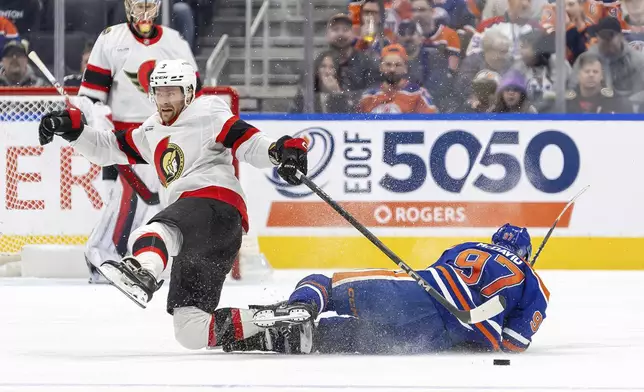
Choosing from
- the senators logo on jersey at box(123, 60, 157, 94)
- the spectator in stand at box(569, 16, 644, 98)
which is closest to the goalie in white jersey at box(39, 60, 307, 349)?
the senators logo on jersey at box(123, 60, 157, 94)

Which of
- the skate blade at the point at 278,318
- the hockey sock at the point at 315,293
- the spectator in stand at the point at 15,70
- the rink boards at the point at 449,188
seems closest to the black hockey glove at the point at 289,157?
the hockey sock at the point at 315,293

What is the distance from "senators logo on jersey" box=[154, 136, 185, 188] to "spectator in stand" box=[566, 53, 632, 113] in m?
4.03

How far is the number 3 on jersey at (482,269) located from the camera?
13.5 feet

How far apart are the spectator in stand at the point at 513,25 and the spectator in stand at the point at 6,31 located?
8.97 ft

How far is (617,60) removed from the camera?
7.91 m

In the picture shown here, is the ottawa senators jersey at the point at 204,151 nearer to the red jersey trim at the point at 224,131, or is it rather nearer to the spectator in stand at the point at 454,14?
the red jersey trim at the point at 224,131

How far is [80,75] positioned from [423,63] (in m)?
2.05

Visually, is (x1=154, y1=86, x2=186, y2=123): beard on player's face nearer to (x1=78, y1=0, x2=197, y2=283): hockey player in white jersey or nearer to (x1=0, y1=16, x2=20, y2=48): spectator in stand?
(x1=78, y1=0, x2=197, y2=283): hockey player in white jersey

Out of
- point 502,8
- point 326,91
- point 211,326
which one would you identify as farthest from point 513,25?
point 211,326

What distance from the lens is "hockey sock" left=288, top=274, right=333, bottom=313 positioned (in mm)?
4090

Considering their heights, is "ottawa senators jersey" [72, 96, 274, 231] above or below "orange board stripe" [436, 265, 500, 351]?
above

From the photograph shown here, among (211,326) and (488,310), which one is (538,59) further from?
(211,326)

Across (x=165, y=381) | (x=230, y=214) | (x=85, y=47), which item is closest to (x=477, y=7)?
(x=85, y=47)

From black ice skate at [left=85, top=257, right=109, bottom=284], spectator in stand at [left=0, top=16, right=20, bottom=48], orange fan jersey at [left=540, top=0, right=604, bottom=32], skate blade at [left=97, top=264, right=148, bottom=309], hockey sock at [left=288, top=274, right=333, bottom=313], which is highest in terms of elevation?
orange fan jersey at [left=540, top=0, right=604, bottom=32]
